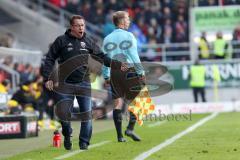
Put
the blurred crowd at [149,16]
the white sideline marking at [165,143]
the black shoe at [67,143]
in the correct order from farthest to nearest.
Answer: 1. the blurred crowd at [149,16]
2. the black shoe at [67,143]
3. the white sideline marking at [165,143]

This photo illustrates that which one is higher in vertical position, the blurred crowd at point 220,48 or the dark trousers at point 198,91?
the blurred crowd at point 220,48

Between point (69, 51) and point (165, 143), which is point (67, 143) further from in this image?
point (165, 143)

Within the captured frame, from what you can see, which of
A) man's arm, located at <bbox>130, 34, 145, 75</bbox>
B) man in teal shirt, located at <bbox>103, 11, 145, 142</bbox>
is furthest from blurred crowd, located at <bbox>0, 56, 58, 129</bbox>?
man's arm, located at <bbox>130, 34, 145, 75</bbox>

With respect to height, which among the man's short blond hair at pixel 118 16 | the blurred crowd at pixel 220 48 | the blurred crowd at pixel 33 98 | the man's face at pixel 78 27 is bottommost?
the blurred crowd at pixel 33 98

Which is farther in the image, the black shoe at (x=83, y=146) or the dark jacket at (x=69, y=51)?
the black shoe at (x=83, y=146)

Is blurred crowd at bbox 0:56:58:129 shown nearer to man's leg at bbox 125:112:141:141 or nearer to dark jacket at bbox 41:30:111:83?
man's leg at bbox 125:112:141:141

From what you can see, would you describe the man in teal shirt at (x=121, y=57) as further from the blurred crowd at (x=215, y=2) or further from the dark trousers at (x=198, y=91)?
the blurred crowd at (x=215, y=2)

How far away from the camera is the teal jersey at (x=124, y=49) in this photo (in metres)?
14.6

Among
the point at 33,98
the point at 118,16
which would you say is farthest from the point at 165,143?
the point at 33,98

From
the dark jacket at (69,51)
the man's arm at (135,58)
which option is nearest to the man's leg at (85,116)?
the dark jacket at (69,51)

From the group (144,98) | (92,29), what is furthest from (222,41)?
(144,98)

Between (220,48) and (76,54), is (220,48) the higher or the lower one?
the higher one

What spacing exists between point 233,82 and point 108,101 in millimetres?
6935

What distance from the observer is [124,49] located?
14.6m
